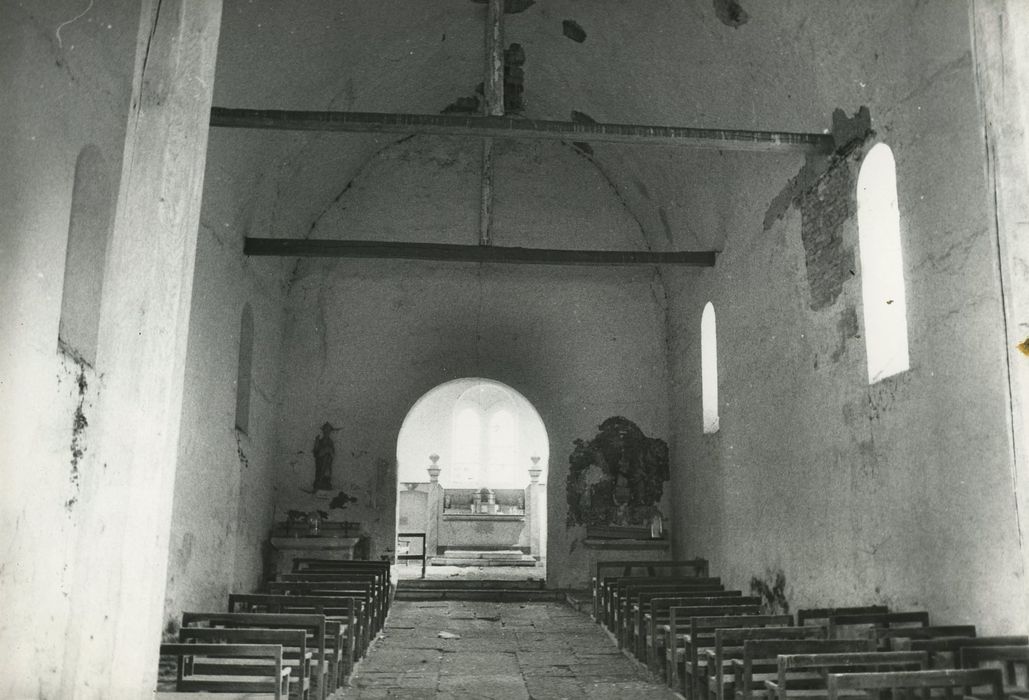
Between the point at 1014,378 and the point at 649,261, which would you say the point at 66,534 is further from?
the point at 649,261

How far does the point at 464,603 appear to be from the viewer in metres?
12.8

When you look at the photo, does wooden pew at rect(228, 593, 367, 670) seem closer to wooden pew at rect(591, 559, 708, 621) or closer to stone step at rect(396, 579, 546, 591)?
wooden pew at rect(591, 559, 708, 621)

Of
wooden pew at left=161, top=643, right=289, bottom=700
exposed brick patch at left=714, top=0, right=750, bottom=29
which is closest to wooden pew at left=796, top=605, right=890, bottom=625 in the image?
wooden pew at left=161, top=643, right=289, bottom=700

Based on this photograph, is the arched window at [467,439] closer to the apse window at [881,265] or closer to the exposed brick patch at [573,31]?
the exposed brick patch at [573,31]

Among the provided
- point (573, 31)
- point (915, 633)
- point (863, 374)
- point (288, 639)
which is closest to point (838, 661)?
point (915, 633)

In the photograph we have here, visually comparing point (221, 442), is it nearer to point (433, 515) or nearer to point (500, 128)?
point (500, 128)

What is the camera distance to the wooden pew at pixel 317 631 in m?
6.23

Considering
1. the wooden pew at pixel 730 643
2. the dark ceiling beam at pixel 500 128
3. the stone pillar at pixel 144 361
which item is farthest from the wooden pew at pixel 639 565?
the stone pillar at pixel 144 361

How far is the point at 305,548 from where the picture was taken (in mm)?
12906

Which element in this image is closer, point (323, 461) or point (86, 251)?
point (86, 251)

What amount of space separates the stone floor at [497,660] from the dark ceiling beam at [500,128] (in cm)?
446

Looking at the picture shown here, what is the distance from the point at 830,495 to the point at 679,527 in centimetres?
564

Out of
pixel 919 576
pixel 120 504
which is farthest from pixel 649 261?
pixel 120 504

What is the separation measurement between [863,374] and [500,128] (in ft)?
11.8
